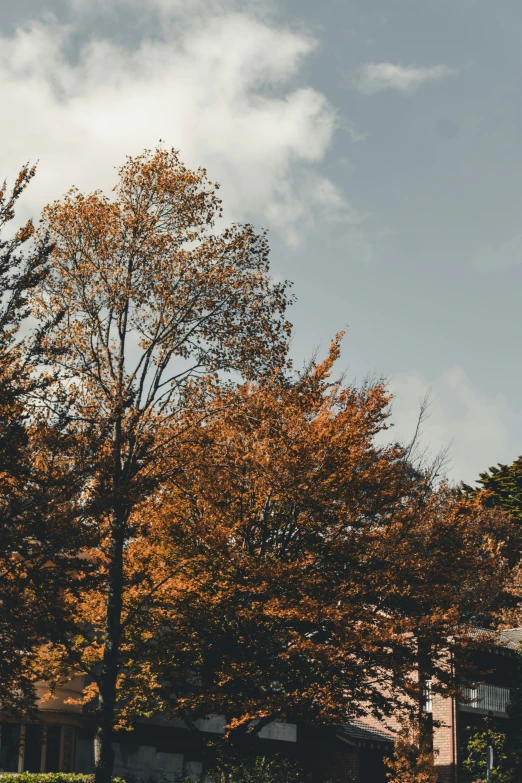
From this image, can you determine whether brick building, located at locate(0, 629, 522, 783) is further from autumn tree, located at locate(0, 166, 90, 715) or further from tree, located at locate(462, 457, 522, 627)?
tree, located at locate(462, 457, 522, 627)

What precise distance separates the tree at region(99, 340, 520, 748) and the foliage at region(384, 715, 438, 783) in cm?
399

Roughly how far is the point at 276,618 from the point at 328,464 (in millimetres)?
4287

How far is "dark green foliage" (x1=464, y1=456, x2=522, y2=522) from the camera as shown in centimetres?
5541

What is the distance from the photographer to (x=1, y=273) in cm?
1585

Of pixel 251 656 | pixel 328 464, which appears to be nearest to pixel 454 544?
pixel 328 464

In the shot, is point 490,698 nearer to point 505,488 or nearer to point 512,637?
point 512,637

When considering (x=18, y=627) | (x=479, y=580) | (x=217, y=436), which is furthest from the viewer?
(x=479, y=580)

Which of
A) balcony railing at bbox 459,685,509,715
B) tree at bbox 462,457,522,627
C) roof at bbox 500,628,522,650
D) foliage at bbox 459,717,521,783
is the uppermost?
tree at bbox 462,457,522,627

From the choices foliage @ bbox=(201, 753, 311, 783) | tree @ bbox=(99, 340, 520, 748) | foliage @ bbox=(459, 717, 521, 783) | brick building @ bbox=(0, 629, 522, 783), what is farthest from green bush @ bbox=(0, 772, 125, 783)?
foliage @ bbox=(459, 717, 521, 783)

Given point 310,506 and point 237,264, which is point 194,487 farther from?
point 237,264

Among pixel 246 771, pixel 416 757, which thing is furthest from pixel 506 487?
pixel 246 771

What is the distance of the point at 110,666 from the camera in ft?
61.4

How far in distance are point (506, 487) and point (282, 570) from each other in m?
39.3

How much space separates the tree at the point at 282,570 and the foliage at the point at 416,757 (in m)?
3.99
